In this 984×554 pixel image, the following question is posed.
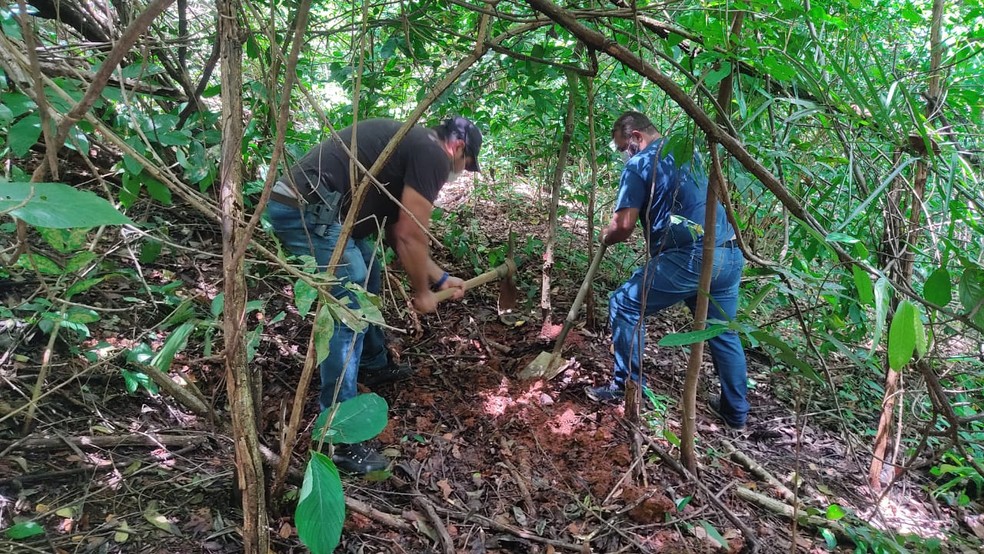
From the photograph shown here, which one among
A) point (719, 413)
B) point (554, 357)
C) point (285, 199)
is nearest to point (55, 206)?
point (285, 199)

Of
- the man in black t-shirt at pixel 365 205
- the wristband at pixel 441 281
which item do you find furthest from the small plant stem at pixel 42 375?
the wristband at pixel 441 281

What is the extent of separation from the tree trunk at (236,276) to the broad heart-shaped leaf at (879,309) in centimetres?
124

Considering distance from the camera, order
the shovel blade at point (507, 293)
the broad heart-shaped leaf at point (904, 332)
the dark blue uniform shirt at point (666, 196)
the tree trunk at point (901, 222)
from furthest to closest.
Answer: the shovel blade at point (507, 293) < the dark blue uniform shirt at point (666, 196) < the tree trunk at point (901, 222) < the broad heart-shaped leaf at point (904, 332)

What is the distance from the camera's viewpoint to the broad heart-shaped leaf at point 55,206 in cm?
64

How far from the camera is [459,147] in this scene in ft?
9.20

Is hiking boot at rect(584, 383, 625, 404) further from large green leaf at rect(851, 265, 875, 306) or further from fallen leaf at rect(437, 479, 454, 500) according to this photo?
large green leaf at rect(851, 265, 875, 306)

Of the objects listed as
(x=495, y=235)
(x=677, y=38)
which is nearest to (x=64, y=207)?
(x=677, y=38)

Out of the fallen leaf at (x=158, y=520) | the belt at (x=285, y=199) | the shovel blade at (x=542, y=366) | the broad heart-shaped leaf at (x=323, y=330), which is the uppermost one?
the broad heart-shaped leaf at (x=323, y=330)

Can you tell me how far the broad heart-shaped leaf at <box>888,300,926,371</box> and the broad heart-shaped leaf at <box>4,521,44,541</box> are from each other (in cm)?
232

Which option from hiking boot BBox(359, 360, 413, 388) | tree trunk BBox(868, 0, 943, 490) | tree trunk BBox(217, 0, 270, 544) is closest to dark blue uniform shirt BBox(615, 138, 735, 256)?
tree trunk BBox(868, 0, 943, 490)

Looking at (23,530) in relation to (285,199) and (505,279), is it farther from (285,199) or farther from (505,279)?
(505,279)

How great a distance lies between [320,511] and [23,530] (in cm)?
119

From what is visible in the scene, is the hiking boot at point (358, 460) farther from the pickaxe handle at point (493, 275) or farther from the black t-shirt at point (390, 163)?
the pickaxe handle at point (493, 275)

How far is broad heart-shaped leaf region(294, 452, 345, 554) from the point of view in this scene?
3.74ft
